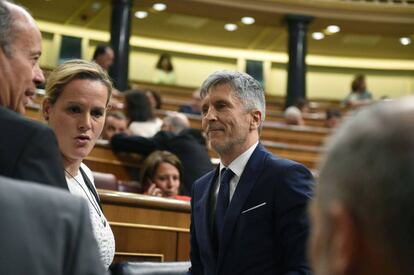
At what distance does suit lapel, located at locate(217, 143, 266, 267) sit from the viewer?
2559mm

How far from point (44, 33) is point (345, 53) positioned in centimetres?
659

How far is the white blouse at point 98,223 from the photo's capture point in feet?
7.86

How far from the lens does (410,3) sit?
43.3ft

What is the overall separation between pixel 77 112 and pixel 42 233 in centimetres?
151

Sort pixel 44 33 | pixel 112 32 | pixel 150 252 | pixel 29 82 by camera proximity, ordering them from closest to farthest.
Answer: pixel 29 82 < pixel 150 252 < pixel 112 32 < pixel 44 33

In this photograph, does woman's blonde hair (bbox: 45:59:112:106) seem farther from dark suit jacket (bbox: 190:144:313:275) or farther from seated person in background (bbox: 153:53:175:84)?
seated person in background (bbox: 153:53:175:84)

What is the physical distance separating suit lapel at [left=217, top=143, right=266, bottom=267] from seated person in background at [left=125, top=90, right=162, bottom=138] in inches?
128

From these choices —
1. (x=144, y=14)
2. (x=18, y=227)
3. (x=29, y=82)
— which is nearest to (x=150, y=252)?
(x=29, y=82)

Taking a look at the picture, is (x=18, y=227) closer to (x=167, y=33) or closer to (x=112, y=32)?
(x=112, y=32)

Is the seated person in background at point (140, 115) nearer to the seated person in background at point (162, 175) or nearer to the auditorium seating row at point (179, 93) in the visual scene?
the seated person in background at point (162, 175)

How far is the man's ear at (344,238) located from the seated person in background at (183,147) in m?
3.93

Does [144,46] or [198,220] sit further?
[144,46]

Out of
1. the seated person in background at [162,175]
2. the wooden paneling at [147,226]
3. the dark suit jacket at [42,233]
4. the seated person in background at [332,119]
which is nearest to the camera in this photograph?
the dark suit jacket at [42,233]

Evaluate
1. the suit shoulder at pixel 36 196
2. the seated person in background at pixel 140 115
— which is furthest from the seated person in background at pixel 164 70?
the suit shoulder at pixel 36 196
